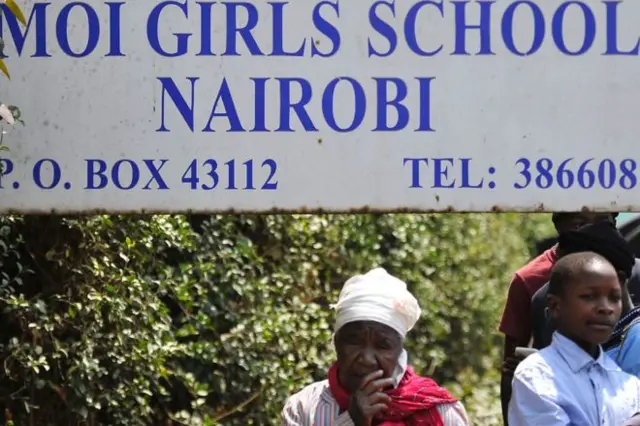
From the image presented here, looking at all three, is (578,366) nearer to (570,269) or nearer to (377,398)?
(570,269)

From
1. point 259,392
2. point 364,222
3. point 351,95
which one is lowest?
point 259,392

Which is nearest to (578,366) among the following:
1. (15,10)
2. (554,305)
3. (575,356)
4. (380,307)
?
(575,356)

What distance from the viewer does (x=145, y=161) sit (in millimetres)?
5293

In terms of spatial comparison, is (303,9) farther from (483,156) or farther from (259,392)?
(259,392)

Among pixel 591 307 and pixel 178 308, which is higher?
pixel 591 307

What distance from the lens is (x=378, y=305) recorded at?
209 inches

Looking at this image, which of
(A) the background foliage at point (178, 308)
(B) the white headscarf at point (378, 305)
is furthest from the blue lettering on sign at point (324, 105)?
(A) the background foliage at point (178, 308)

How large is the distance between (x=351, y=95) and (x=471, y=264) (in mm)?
6161

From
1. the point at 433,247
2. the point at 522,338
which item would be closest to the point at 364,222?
the point at 433,247

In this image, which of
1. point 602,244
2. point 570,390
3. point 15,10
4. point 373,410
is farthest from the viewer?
point 602,244

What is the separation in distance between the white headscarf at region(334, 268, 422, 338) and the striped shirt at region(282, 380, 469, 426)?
24 centimetres

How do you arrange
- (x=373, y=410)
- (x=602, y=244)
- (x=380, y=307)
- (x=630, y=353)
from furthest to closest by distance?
(x=602, y=244)
(x=630, y=353)
(x=380, y=307)
(x=373, y=410)

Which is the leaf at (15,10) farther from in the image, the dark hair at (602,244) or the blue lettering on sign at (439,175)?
the dark hair at (602,244)

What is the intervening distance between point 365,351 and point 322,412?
0.82 ft
